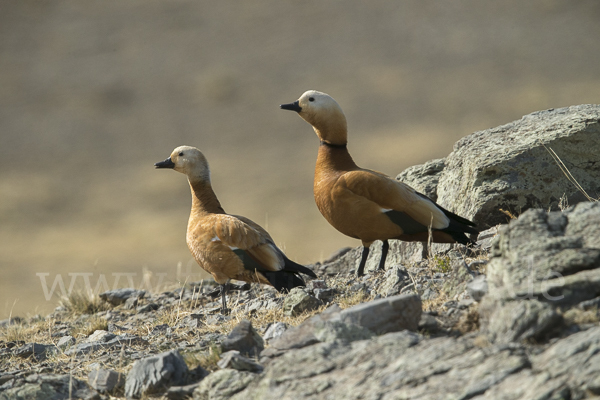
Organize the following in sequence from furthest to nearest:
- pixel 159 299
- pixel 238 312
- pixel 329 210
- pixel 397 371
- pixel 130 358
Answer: pixel 159 299 < pixel 329 210 < pixel 238 312 < pixel 130 358 < pixel 397 371

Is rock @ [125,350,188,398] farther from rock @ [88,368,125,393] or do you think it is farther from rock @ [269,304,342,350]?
rock @ [269,304,342,350]

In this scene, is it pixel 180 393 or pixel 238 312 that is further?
pixel 238 312

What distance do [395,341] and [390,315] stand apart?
1.17ft

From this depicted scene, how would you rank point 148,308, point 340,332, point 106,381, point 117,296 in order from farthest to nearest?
point 117,296
point 148,308
point 106,381
point 340,332

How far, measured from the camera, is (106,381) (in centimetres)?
396

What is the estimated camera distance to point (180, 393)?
368 cm

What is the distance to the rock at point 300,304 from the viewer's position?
5230 millimetres

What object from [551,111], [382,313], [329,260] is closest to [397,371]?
[382,313]

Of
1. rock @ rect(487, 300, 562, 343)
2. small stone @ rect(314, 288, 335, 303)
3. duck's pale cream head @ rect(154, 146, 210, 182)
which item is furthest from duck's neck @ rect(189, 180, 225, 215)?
rock @ rect(487, 300, 562, 343)

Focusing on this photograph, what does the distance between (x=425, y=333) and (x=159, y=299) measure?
5.06m

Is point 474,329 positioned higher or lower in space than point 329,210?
lower

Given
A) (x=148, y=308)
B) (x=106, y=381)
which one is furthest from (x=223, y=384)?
(x=148, y=308)

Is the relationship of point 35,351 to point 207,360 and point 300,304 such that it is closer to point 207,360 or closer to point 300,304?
point 207,360

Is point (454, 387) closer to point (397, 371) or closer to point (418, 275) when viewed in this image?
point (397, 371)
